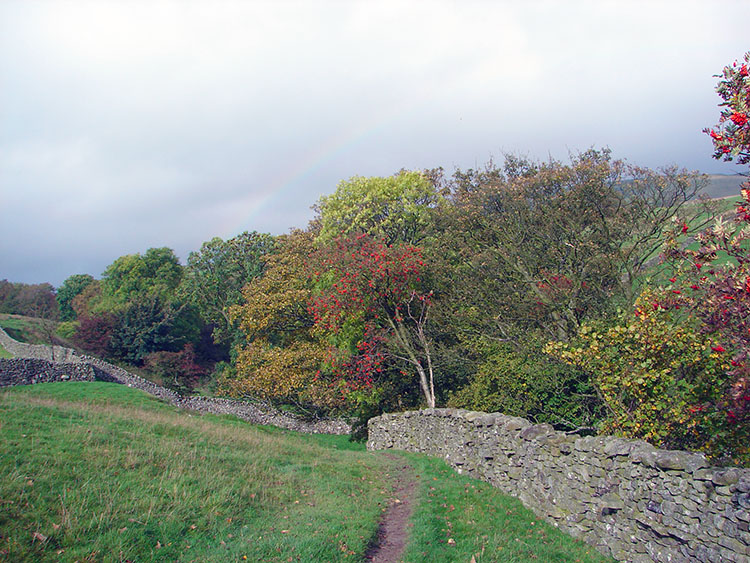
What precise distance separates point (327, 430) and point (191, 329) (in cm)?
3356

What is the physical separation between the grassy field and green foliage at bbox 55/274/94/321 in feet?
244

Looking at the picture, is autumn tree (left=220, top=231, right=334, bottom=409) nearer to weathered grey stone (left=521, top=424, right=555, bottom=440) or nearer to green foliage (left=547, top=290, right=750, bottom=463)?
weathered grey stone (left=521, top=424, right=555, bottom=440)

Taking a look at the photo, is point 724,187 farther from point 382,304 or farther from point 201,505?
point 201,505

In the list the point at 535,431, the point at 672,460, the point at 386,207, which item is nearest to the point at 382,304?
the point at 386,207

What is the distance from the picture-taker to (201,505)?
8.33 meters

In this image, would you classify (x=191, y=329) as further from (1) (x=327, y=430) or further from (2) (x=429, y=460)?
(2) (x=429, y=460)

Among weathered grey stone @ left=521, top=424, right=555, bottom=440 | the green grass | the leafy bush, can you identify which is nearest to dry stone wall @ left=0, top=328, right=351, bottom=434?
the leafy bush

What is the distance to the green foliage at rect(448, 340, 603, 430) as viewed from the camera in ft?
53.7

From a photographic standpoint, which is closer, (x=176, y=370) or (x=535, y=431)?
(x=535, y=431)

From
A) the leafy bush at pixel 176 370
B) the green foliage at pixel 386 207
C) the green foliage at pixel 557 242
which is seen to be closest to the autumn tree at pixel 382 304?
the green foliage at pixel 557 242

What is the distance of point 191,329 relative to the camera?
2303 inches

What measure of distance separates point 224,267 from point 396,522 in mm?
43790

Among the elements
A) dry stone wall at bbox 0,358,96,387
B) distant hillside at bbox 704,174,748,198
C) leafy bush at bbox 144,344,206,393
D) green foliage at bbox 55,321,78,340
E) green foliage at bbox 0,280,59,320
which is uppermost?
green foliage at bbox 0,280,59,320

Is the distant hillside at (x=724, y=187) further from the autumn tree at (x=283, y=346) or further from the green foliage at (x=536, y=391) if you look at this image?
the autumn tree at (x=283, y=346)
